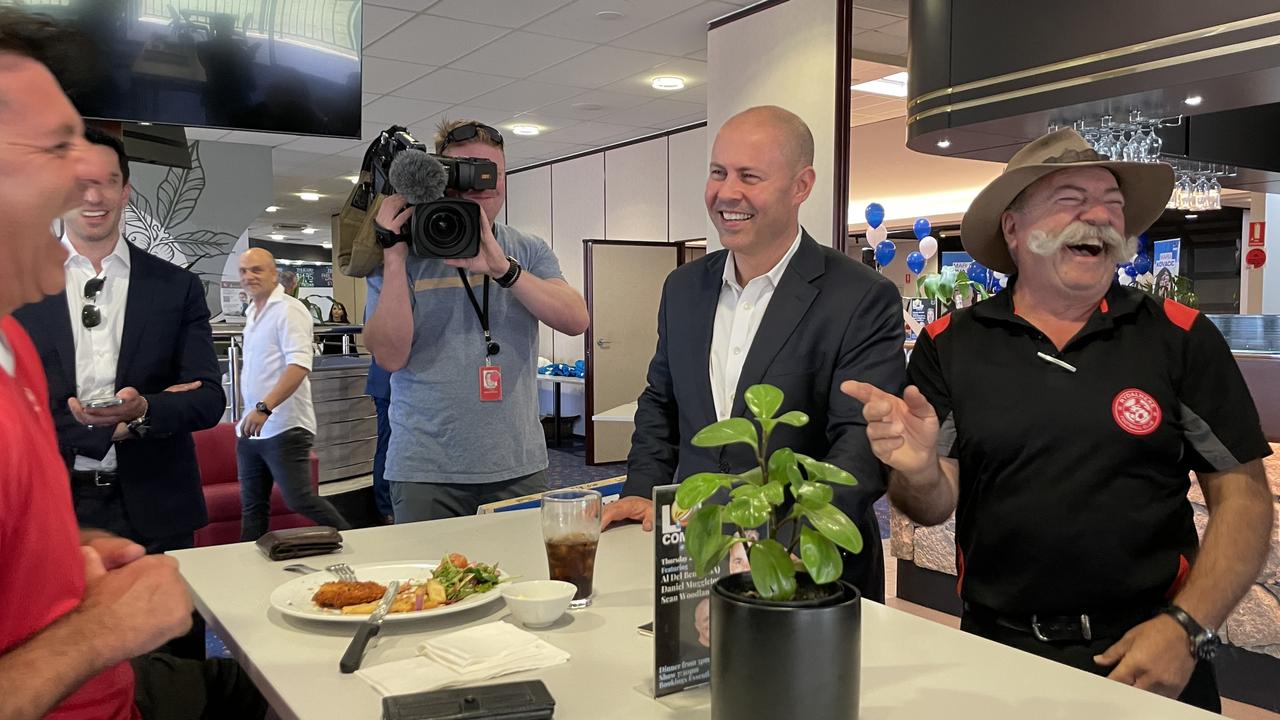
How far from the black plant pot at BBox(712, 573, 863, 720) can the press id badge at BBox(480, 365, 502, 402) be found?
1.56 meters

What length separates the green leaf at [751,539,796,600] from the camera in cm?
85

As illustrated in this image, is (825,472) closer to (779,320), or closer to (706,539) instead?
(706,539)

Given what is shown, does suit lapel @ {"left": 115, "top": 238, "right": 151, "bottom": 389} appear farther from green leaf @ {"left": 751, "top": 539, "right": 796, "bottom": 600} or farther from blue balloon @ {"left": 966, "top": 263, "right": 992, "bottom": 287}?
blue balloon @ {"left": 966, "top": 263, "right": 992, "bottom": 287}

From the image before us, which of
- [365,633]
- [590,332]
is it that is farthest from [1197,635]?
[590,332]

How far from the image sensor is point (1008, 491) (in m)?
1.65

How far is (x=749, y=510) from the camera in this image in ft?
2.78

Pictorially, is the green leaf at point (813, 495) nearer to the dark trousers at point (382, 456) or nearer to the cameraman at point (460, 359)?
the cameraman at point (460, 359)

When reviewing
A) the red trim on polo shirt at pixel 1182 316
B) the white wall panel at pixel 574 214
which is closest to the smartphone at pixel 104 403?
the red trim on polo shirt at pixel 1182 316

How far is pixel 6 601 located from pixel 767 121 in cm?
151

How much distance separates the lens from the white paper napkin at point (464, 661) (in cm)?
111

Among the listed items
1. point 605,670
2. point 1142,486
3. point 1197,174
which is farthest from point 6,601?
point 1197,174

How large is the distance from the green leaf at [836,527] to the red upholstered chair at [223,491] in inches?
176

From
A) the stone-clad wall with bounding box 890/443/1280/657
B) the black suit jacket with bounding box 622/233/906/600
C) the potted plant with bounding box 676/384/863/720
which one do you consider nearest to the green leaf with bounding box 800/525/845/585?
the potted plant with bounding box 676/384/863/720

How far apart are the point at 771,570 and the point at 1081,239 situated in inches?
43.4
